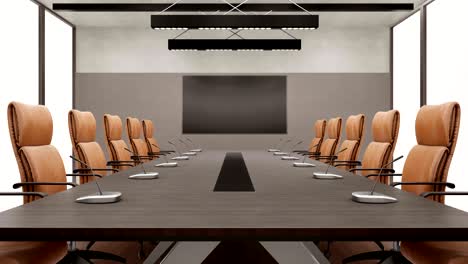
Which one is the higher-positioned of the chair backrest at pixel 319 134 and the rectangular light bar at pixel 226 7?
the rectangular light bar at pixel 226 7

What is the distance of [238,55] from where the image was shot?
9539mm

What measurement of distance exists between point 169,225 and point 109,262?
250 centimetres

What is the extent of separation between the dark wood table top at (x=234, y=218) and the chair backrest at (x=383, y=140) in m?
1.97

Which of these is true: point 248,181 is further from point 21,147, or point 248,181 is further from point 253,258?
point 21,147

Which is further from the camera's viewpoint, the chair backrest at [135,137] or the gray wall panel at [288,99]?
the gray wall panel at [288,99]

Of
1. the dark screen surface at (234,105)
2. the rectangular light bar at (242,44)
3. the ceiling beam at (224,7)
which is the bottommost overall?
the dark screen surface at (234,105)

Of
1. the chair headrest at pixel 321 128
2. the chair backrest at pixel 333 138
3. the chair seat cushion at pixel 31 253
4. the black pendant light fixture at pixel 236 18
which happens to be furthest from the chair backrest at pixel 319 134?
the chair seat cushion at pixel 31 253

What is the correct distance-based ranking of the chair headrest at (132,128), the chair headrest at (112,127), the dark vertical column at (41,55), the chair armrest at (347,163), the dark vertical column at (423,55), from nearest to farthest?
the chair armrest at (347,163) → the chair headrest at (112,127) → the chair headrest at (132,128) → the dark vertical column at (41,55) → the dark vertical column at (423,55)

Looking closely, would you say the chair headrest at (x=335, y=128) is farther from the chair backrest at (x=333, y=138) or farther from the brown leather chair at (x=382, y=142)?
the brown leather chair at (x=382, y=142)

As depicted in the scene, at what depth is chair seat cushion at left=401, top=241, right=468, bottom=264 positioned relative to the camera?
1819 millimetres

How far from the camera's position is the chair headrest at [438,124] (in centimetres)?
275

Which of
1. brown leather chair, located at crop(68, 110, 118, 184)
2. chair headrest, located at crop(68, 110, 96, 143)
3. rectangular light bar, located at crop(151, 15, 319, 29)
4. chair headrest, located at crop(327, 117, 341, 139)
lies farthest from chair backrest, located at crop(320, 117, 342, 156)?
chair headrest, located at crop(68, 110, 96, 143)

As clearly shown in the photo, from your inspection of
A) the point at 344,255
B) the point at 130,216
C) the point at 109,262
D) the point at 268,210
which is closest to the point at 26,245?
the point at 130,216

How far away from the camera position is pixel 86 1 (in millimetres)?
7832
